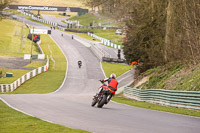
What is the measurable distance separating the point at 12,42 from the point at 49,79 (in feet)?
135

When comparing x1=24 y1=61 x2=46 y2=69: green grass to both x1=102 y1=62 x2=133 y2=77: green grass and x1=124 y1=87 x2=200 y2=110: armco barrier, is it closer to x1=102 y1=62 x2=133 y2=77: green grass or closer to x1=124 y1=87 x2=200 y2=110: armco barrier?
x1=102 y1=62 x2=133 y2=77: green grass

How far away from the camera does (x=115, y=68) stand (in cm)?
6425

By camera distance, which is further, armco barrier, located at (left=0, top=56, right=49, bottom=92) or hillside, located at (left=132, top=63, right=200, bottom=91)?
armco barrier, located at (left=0, top=56, right=49, bottom=92)

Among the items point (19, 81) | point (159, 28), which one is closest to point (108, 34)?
point (19, 81)

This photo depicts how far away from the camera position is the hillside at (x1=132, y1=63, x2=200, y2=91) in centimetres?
2283

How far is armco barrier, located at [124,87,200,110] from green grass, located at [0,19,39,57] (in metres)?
48.6

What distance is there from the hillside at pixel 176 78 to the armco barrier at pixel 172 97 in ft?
2.74

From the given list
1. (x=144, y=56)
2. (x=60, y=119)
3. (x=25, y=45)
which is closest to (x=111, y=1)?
(x=144, y=56)

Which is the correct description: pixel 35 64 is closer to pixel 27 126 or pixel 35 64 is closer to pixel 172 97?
pixel 172 97

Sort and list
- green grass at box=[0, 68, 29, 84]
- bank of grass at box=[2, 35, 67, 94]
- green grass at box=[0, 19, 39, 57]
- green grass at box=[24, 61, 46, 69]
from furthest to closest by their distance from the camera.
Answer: green grass at box=[0, 19, 39, 57] < green grass at box=[24, 61, 46, 69] < green grass at box=[0, 68, 29, 84] < bank of grass at box=[2, 35, 67, 94]

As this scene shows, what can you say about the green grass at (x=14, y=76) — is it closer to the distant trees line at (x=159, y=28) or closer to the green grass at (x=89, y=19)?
the distant trees line at (x=159, y=28)

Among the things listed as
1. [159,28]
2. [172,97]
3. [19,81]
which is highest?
[159,28]

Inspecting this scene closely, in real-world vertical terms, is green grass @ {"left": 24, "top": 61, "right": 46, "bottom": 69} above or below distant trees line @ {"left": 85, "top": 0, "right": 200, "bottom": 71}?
below

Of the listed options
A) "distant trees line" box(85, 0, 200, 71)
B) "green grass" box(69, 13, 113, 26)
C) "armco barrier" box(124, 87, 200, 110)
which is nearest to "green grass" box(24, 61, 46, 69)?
"distant trees line" box(85, 0, 200, 71)
